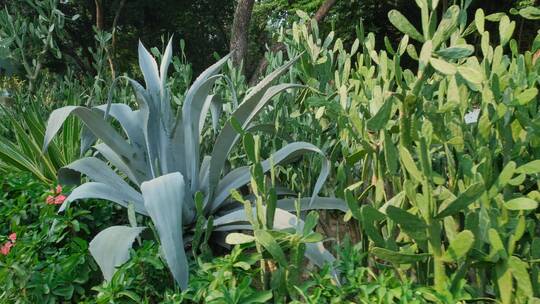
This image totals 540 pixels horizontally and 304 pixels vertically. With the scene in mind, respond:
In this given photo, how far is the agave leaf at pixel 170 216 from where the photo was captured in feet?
4.74

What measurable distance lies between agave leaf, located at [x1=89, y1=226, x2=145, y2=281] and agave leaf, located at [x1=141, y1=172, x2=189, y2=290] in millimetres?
105

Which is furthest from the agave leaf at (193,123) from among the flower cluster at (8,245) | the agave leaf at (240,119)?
the flower cluster at (8,245)

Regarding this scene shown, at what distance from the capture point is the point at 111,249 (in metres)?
1.57

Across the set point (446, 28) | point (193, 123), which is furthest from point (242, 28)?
point (446, 28)

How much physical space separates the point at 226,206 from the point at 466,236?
1.19m

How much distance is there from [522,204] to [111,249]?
1096 mm

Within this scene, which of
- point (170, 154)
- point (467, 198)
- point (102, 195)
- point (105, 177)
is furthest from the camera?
→ point (170, 154)

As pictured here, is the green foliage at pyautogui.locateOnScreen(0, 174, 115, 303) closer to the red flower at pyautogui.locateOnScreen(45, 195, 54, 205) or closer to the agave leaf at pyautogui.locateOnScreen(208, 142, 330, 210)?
the red flower at pyautogui.locateOnScreen(45, 195, 54, 205)

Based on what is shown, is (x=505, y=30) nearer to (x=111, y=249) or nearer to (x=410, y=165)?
(x=410, y=165)

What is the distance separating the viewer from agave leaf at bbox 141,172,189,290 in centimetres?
144

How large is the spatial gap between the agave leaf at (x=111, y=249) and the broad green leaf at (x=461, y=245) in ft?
2.95

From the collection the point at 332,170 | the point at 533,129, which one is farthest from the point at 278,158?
the point at 533,129

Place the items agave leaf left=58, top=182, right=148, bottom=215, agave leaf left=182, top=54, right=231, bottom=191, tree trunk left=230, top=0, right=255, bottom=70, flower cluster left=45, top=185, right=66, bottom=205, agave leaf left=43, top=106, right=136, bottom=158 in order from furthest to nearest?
tree trunk left=230, top=0, right=255, bottom=70 → agave leaf left=182, top=54, right=231, bottom=191 → agave leaf left=43, top=106, right=136, bottom=158 → flower cluster left=45, top=185, right=66, bottom=205 → agave leaf left=58, top=182, right=148, bottom=215

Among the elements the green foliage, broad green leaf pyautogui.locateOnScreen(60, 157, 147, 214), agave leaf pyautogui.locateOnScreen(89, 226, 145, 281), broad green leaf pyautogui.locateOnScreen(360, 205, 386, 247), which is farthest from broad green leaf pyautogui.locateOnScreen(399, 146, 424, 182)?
broad green leaf pyautogui.locateOnScreen(60, 157, 147, 214)
